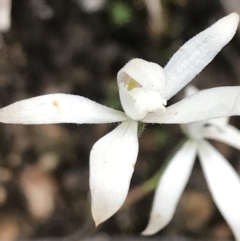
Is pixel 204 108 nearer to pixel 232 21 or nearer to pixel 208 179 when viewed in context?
pixel 232 21

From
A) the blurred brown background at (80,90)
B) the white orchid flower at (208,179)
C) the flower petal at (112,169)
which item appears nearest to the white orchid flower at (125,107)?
the flower petal at (112,169)

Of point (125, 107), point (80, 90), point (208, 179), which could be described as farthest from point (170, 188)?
point (80, 90)

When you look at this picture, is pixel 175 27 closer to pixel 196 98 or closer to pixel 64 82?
pixel 64 82

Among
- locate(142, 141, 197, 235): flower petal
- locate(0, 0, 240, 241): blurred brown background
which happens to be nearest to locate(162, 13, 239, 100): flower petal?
locate(142, 141, 197, 235): flower petal

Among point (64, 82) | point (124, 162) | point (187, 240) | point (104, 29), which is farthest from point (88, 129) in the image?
point (124, 162)

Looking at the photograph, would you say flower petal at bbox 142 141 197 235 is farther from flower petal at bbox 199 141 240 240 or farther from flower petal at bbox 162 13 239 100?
flower petal at bbox 162 13 239 100

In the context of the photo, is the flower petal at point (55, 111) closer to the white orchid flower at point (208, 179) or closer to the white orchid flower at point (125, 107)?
the white orchid flower at point (125, 107)
